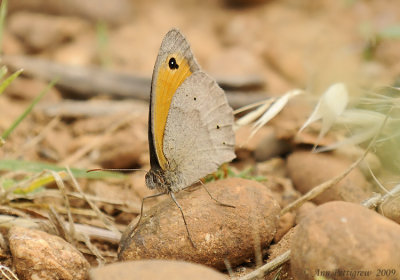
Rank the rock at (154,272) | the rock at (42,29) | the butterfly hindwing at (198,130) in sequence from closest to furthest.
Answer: the rock at (154,272)
the butterfly hindwing at (198,130)
the rock at (42,29)

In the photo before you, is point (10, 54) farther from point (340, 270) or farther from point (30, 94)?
point (340, 270)

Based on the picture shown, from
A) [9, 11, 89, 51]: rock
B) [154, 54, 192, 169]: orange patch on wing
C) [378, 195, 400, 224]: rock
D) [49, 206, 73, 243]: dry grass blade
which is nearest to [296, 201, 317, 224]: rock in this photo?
[378, 195, 400, 224]: rock

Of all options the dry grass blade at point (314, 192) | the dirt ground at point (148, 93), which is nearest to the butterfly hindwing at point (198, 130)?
the dirt ground at point (148, 93)

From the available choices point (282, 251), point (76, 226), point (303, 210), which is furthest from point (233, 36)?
point (282, 251)

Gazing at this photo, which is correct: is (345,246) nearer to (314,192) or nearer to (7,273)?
(314,192)

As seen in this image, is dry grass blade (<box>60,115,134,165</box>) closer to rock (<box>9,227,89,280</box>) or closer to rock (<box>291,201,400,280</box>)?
rock (<box>9,227,89,280</box>)

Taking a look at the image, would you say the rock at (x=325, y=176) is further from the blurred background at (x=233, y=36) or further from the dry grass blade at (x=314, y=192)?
the blurred background at (x=233, y=36)
